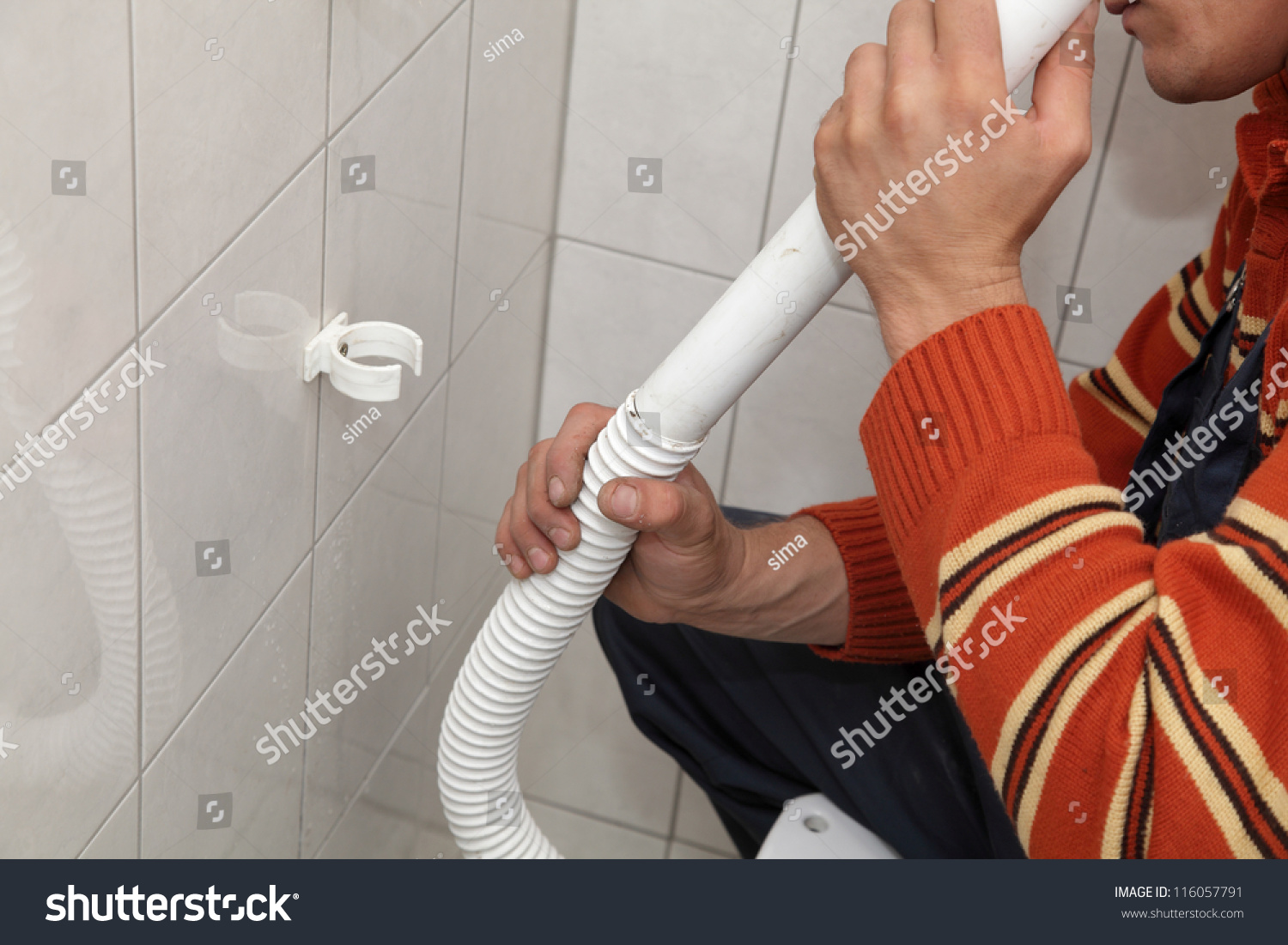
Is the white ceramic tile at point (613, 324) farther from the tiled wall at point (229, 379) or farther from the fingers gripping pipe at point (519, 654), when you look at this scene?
the fingers gripping pipe at point (519, 654)

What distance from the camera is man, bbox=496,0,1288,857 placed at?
51cm

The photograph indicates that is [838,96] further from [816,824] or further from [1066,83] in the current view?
[816,824]

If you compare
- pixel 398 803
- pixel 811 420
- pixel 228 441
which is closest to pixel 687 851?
pixel 398 803

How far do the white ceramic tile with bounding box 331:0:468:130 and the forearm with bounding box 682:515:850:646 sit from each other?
38 centimetres

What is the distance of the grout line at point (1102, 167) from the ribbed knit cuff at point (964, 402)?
0.59 m

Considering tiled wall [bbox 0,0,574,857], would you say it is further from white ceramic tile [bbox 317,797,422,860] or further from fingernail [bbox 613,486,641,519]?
fingernail [bbox 613,486,641,519]

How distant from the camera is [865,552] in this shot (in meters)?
0.88

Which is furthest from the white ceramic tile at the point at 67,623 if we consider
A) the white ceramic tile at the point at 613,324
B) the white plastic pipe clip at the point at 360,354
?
the white ceramic tile at the point at 613,324

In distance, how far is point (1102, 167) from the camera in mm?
1104

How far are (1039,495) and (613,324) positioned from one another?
774 millimetres

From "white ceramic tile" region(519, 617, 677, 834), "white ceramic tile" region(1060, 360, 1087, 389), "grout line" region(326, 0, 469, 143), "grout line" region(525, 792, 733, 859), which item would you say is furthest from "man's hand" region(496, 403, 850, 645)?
"grout line" region(525, 792, 733, 859)
